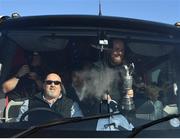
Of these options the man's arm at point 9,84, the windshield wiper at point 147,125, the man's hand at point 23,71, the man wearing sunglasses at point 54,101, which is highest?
the man's hand at point 23,71

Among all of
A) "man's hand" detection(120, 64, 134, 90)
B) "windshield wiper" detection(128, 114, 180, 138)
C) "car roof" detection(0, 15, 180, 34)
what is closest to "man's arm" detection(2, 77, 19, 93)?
"car roof" detection(0, 15, 180, 34)

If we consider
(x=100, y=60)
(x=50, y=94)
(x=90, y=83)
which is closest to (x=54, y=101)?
(x=50, y=94)

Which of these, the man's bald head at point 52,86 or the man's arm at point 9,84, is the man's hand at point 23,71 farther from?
the man's bald head at point 52,86

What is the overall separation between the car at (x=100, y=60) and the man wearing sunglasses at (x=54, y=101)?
0.17 ft

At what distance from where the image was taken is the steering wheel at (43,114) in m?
3.89

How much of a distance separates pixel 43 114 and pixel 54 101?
182 millimetres

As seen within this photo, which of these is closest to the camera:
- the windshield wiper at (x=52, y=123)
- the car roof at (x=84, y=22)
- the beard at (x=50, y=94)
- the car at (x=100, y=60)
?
the windshield wiper at (x=52, y=123)

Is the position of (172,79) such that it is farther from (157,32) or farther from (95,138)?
(95,138)

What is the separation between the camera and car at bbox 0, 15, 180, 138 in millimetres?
3816

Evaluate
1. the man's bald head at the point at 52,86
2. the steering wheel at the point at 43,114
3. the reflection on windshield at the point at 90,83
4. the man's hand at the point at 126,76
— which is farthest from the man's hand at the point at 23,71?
the man's hand at the point at 126,76

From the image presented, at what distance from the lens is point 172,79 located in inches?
170

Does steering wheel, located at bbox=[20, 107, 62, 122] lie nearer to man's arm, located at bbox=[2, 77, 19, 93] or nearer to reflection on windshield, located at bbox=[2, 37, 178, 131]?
reflection on windshield, located at bbox=[2, 37, 178, 131]

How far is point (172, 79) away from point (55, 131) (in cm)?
108

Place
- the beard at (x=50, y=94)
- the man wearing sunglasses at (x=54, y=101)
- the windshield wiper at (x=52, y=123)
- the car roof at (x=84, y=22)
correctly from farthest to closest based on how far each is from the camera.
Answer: the car roof at (x=84, y=22) → the beard at (x=50, y=94) → the man wearing sunglasses at (x=54, y=101) → the windshield wiper at (x=52, y=123)
